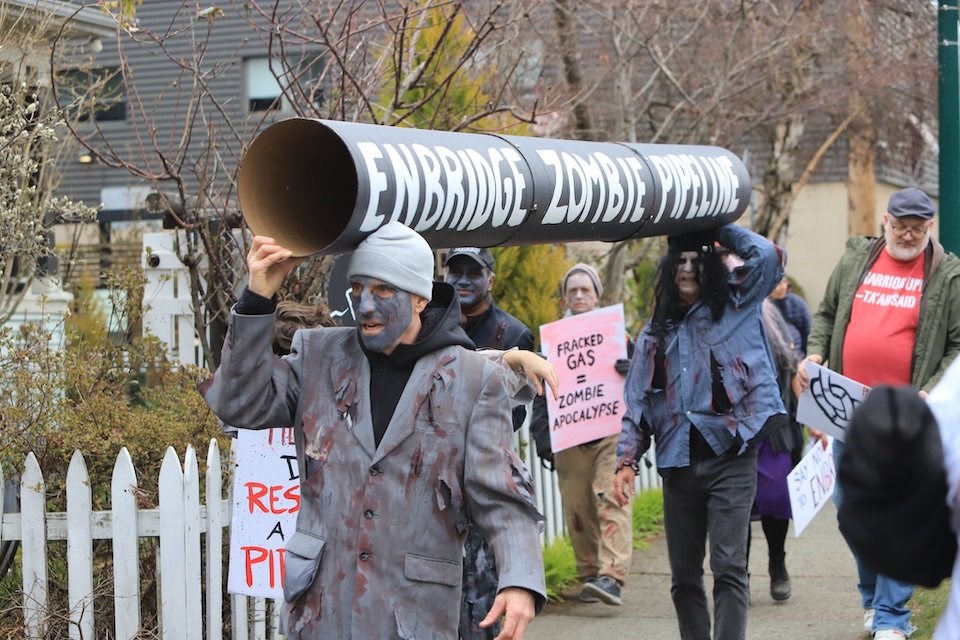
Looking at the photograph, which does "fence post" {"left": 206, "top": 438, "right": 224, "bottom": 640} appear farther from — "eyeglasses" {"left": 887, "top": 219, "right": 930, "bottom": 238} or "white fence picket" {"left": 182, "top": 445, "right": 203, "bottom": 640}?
"eyeglasses" {"left": 887, "top": 219, "right": 930, "bottom": 238}

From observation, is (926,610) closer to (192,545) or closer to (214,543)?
(214,543)

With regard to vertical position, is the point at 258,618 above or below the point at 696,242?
below

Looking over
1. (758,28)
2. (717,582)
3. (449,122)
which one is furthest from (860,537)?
(758,28)

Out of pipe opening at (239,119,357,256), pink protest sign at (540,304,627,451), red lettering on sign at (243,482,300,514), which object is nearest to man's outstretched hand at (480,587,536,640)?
pipe opening at (239,119,357,256)

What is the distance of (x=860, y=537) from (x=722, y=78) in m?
10.7

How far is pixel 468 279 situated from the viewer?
6.27 m

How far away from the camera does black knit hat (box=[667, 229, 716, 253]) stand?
5.92 meters

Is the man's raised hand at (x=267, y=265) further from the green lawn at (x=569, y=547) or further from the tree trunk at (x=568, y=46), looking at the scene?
the tree trunk at (x=568, y=46)

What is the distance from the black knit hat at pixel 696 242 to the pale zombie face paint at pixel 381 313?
2580 millimetres

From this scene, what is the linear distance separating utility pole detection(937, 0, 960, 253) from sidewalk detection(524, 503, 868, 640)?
220 centimetres

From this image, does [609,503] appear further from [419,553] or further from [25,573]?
[419,553]

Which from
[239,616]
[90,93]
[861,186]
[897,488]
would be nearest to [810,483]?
[239,616]

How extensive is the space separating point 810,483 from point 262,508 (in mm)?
3329

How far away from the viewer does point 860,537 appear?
220cm
